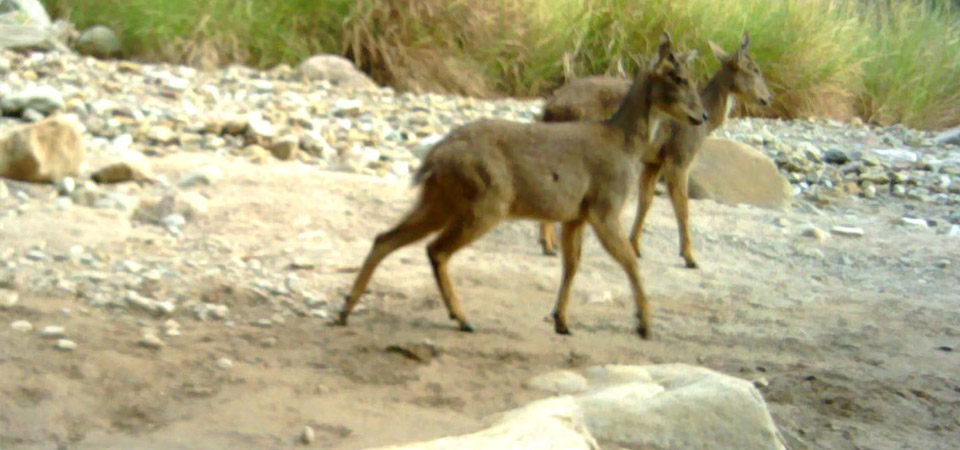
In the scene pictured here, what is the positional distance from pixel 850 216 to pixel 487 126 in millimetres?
5044

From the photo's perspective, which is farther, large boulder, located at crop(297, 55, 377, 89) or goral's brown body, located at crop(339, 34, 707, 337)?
large boulder, located at crop(297, 55, 377, 89)

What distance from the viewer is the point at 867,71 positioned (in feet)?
54.5

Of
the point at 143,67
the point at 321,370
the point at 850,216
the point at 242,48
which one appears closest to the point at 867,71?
the point at 850,216

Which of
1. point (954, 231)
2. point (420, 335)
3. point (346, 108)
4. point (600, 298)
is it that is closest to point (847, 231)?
point (954, 231)

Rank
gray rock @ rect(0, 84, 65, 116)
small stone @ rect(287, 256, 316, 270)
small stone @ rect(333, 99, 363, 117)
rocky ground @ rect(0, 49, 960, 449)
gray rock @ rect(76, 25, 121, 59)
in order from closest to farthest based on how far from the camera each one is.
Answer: rocky ground @ rect(0, 49, 960, 449)
small stone @ rect(287, 256, 316, 270)
gray rock @ rect(0, 84, 65, 116)
small stone @ rect(333, 99, 363, 117)
gray rock @ rect(76, 25, 121, 59)

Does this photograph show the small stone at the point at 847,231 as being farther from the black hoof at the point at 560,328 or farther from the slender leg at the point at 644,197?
the black hoof at the point at 560,328

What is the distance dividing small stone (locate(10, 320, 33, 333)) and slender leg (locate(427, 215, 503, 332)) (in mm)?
1679

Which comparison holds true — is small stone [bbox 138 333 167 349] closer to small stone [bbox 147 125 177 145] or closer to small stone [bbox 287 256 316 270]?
small stone [bbox 287 256 316 270]

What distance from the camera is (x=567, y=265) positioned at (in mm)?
5957

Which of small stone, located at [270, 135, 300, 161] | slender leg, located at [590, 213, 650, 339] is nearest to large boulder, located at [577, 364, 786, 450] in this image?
slender leg, located at [590, 213, 650, 339]

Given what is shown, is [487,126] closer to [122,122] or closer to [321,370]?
[321,370]

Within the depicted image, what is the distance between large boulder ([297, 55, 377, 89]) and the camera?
39.5 feet

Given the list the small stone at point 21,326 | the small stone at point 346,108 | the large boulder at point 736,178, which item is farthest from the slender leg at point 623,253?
the small stone at point 346,108

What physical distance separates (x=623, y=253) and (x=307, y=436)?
85.4 inches
